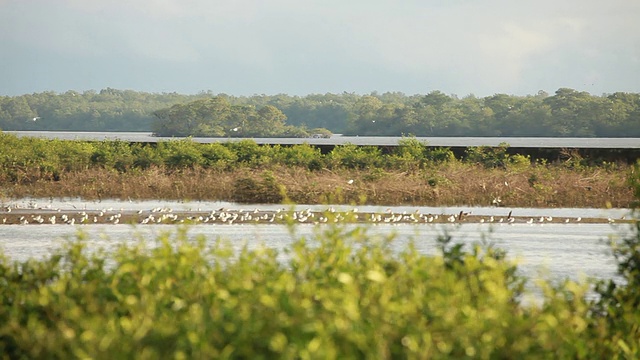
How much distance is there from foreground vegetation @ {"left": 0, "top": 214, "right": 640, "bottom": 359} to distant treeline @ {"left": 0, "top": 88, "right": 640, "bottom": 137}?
11873 centimetres

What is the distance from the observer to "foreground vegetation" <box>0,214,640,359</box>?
7.39m

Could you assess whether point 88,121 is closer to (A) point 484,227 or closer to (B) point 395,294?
(A) point 484,227

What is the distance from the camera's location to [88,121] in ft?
561

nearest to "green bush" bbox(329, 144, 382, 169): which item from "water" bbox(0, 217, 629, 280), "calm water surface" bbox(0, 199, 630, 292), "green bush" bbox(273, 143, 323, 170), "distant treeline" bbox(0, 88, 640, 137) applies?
"green bush" bbox(273, 143, 323, 170)

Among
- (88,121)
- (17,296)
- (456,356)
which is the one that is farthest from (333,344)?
(88,121)

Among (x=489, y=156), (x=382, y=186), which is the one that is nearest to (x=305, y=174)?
(x=382, y=186)

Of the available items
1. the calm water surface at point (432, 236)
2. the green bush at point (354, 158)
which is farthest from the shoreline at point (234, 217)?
the green bush at point (354, 158)

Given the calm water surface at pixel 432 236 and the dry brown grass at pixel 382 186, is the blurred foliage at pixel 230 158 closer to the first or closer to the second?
the dry brown grass at pixel 382 186

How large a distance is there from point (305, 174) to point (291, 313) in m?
31.8

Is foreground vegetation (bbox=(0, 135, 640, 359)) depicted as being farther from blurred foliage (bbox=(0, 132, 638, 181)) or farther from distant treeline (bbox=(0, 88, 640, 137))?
distant treeline (bbox=(0, 88, 640, 137))

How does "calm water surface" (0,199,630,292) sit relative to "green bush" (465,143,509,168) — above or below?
below

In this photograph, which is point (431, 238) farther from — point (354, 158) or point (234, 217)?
point (354, 158)

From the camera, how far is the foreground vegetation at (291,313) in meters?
7.39

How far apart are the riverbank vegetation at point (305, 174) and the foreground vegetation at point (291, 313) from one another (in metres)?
23.9
